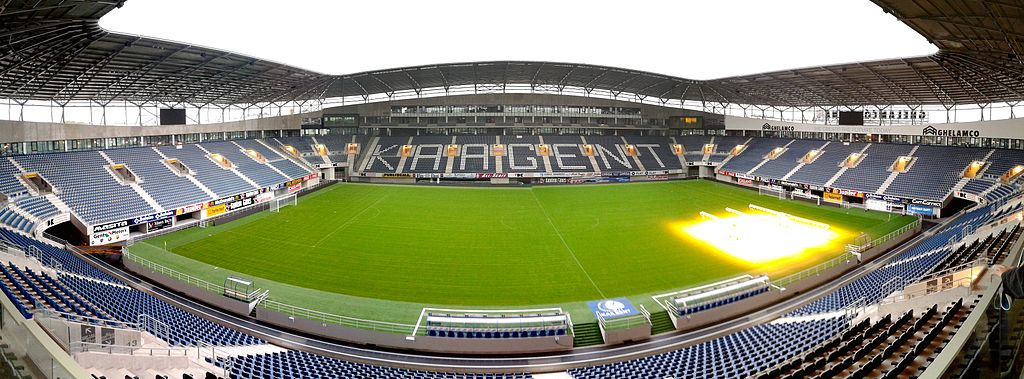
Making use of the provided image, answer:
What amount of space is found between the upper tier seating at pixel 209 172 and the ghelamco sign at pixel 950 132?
5538 centimetres

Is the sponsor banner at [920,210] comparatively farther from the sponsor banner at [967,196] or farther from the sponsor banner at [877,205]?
the sponsor banner at [967,196]

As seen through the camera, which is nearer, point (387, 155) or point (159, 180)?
point (159, 180)

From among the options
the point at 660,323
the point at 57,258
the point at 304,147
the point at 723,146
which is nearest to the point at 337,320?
the point at 660,323

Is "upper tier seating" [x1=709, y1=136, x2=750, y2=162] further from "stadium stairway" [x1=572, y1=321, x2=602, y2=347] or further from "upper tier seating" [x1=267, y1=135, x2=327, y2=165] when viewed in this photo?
"stadium stairway" [x1=572, y1=321, x2=602, y2=347]

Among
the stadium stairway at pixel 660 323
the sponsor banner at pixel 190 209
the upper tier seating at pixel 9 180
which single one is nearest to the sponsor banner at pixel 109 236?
the sponsor banner at pixel 190 209

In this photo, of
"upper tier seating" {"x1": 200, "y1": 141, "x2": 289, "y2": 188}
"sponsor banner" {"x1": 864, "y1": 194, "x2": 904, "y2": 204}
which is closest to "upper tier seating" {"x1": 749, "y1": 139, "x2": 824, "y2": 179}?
"sponsor banner" {"x1": 864, "y1": 194, "x2": 904, "y2": 204}

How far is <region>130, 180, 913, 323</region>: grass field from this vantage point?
20000 mm

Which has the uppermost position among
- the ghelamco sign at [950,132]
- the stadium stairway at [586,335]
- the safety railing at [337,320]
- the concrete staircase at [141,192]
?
the ghelamco sign at [950,132]

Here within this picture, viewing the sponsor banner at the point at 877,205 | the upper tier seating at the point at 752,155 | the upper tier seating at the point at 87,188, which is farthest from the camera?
the upper tier seating at the point at 752,155

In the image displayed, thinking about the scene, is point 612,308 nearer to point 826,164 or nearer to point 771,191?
point 771,191

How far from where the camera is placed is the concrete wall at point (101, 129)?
29.7 meters

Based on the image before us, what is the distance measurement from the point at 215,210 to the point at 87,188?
6734 millimetres

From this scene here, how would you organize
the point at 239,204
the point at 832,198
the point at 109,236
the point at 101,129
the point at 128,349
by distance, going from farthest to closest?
the point at 832,198 → the point at 239,204 → the point at 101,129 → the point at 109,236 → the point at 128,349

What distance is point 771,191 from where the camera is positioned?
45.2 metres
